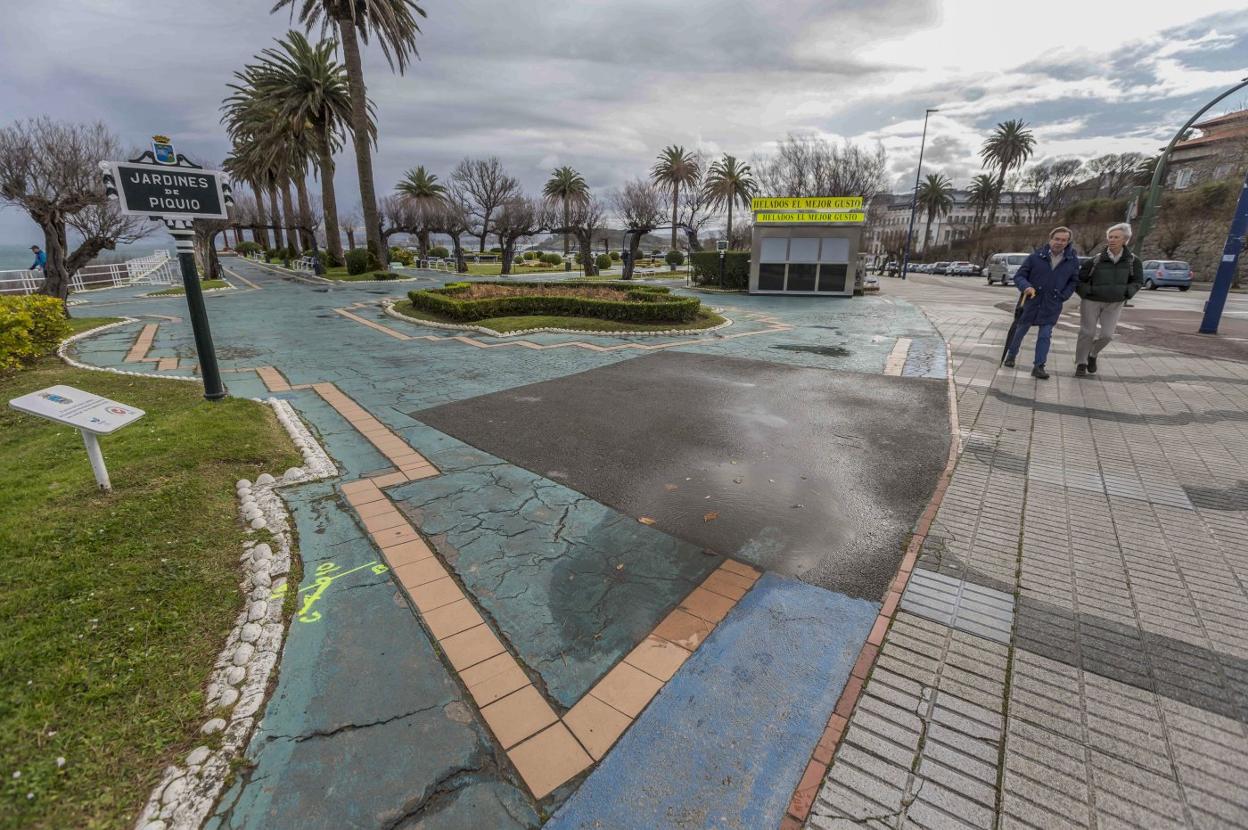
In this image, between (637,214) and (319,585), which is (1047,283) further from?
(637,214)

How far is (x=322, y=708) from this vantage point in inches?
89.7

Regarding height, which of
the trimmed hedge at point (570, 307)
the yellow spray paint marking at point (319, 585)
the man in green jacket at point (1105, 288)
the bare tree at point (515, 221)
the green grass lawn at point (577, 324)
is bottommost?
the yellow spray paint marking at point (319, 585)

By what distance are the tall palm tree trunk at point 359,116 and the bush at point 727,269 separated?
17.4 meters

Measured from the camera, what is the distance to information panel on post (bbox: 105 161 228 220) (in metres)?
5.24

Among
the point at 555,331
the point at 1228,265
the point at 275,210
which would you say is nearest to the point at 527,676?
the point at 555,331

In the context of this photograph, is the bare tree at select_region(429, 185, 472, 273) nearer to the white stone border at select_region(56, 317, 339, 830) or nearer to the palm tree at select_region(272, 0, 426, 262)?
the palm tree at select_region(272, 0, 426, 262)

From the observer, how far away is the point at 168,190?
548 cm

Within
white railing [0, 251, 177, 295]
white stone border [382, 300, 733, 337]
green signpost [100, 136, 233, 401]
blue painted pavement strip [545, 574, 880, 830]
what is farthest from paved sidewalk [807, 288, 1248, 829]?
white railing [0, 251, 177, 295]

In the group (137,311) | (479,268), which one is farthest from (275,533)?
(479,268)

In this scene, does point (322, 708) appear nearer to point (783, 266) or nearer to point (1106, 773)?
point (1106, 773)

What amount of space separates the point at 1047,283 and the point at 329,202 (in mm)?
34871

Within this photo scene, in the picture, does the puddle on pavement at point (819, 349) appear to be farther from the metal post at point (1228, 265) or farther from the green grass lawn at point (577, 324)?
the metal post at point (1228, 265)

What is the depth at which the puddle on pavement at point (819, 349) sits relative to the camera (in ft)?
33.5

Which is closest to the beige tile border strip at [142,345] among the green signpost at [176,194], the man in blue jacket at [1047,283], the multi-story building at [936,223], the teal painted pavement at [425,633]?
the teal painted pavement at [425,633]
